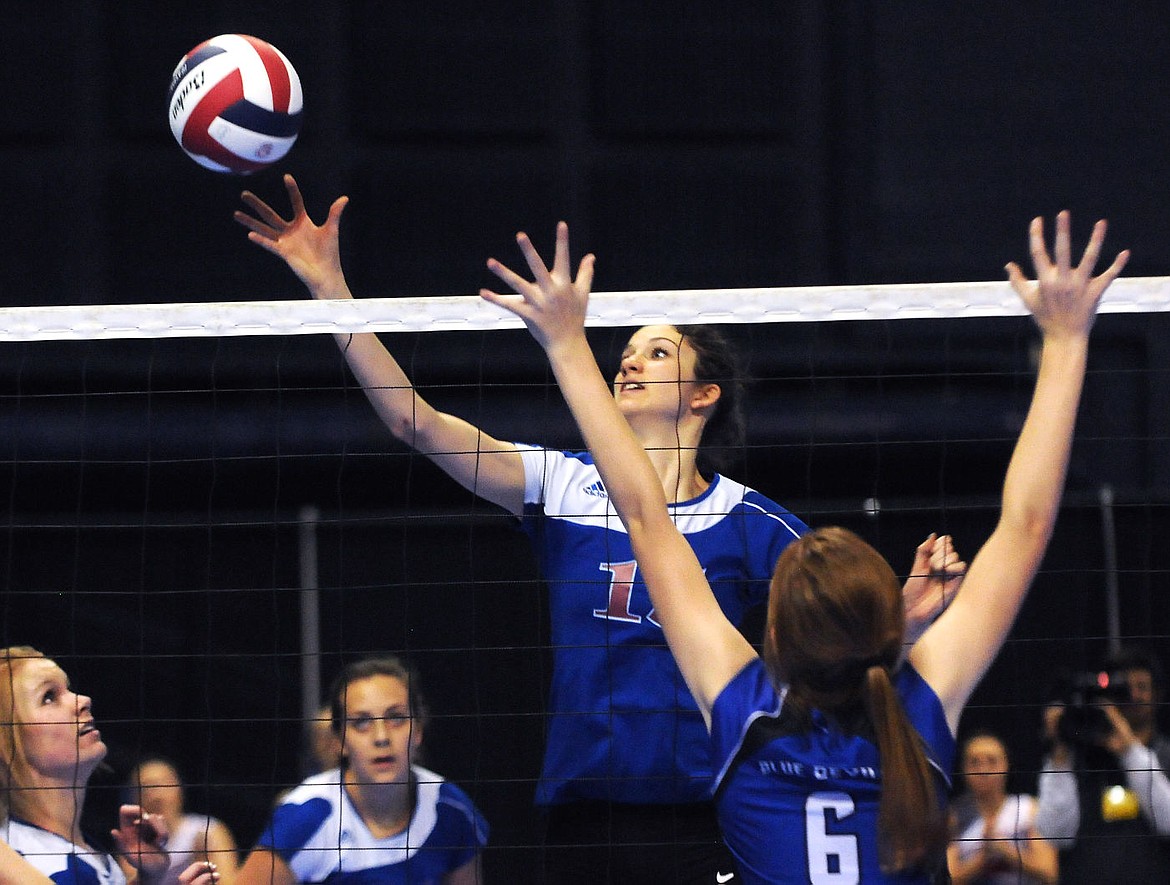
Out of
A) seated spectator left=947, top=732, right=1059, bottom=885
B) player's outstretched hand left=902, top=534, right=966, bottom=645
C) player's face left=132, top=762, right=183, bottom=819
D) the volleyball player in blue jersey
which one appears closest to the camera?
player's outstretched hand left=902, top=534, right=966, bottom=645

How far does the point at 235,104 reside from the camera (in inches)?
165

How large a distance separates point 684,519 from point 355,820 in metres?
1.40

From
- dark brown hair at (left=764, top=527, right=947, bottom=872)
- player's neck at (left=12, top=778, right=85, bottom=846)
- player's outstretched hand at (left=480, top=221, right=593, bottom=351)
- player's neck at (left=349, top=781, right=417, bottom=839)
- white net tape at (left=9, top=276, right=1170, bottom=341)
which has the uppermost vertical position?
white net tape at (left=9, top=276, right=1170, bottom=341)

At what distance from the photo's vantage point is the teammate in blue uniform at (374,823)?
427cm

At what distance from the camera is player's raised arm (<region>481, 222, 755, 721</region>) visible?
2408 mm

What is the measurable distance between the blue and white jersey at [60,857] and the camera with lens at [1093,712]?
3.57 meters

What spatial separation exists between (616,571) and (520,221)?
3953 millimetres

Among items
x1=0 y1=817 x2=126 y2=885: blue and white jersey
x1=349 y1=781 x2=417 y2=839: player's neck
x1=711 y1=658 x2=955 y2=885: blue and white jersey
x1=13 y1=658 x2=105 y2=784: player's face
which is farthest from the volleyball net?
x1=711 y1=658 x2=955 y2=885: blue and white jersey

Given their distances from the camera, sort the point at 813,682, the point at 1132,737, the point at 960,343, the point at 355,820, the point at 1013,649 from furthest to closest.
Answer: the point at 960,343 → the point at 1013,649 → the point at 1132,737 → the point at 355,820 → the point at 813,682

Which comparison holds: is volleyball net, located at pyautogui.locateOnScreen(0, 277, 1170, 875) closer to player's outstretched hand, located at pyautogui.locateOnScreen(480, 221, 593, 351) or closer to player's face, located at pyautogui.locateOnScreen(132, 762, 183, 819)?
player's face, located at pyautogui.locateOnScreen(132, 762, 183, 819)

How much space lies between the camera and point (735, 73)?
24.4 ft

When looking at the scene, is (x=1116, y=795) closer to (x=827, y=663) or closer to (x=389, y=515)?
(x=389, y=515)

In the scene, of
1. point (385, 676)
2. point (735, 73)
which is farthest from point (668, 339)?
point (735, 73)

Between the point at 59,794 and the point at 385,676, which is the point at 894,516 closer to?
the point at 385,676
